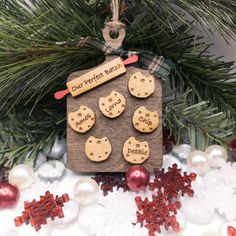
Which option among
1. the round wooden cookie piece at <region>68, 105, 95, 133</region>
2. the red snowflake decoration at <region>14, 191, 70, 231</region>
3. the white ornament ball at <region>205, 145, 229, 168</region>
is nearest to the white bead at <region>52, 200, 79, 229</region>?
the red snowflake decoration at <region>14, 191, 70, 231</region>

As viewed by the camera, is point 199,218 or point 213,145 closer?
point 199,218

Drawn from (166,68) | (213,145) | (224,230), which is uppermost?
(166,68)

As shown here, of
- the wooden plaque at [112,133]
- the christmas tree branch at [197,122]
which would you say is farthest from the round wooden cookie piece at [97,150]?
the christmas tree branch at [197,122]

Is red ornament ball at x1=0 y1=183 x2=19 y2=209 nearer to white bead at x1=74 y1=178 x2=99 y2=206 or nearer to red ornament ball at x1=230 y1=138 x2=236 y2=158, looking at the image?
white bead at x1=74 y1=178 x2=99 y2=206

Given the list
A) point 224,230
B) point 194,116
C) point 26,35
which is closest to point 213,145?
point 194,116

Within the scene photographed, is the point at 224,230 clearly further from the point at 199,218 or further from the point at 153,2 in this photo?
the point at 153,2

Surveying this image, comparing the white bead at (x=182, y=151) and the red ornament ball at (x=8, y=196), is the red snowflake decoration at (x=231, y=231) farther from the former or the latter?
the red ornament ball at (x=8, y=196)

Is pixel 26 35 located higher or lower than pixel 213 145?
higher
